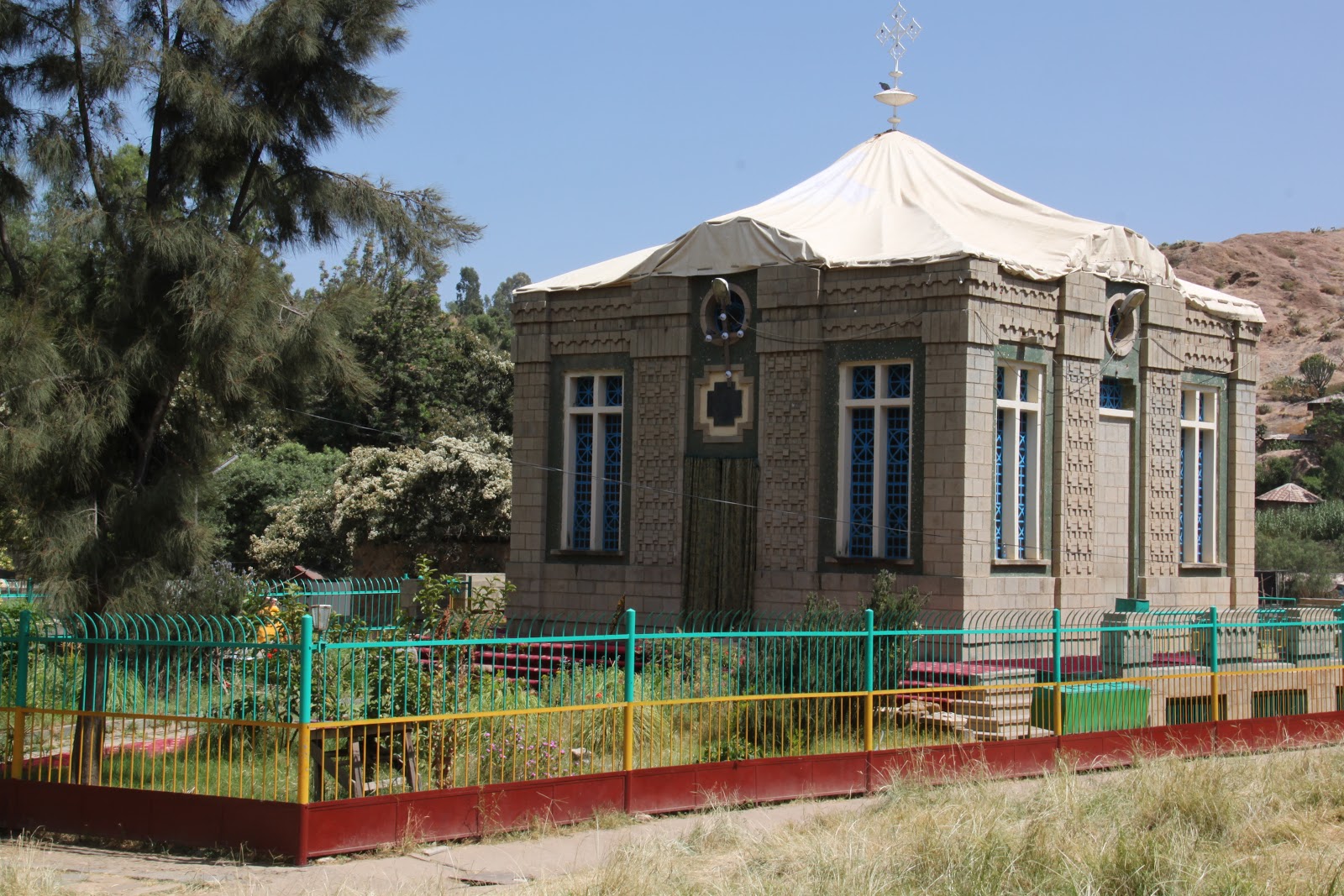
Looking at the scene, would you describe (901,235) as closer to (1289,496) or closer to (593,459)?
(593,459)

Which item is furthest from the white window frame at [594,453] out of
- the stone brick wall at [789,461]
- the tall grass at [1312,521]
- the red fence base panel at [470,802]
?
the tall grass at [1312,521]

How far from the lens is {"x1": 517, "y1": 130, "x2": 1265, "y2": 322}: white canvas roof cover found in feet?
67.4

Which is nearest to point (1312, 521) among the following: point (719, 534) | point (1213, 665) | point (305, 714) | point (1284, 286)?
point (719, 534)

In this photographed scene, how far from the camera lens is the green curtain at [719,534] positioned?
68.8ft

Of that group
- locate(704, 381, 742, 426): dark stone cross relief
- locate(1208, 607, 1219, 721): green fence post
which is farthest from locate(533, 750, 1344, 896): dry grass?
locate(704, 381, 742, 426): dark stone cross relief

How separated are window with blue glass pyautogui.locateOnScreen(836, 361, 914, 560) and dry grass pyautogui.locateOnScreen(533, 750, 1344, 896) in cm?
Result: 690

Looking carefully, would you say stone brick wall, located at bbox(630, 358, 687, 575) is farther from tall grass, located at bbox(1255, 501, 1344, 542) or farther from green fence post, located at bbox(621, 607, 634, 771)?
tall grass, located at bbox(1255, 501, 1344, 542)

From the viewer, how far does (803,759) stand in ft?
44.1

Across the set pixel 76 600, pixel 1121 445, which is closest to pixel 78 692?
pixel 76 600

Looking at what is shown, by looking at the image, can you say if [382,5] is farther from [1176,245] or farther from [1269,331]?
[1176,245]

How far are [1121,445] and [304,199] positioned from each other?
491 inches

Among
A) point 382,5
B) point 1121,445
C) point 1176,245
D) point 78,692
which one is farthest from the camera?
point 1176,245

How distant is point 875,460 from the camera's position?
65.8 feet

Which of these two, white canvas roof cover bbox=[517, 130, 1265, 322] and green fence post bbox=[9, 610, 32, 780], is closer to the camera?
green fence post bbox=[9, 610, 32, 780]
